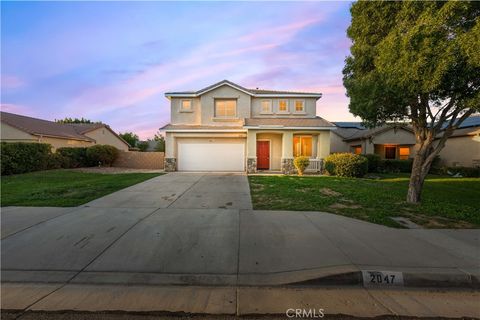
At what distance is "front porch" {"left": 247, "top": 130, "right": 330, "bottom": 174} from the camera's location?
15.8 meters

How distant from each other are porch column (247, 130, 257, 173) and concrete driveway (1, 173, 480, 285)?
941 cm

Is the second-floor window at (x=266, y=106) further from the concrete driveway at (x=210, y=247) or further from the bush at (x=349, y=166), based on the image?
the concrete driveway at (x=210, y=247)

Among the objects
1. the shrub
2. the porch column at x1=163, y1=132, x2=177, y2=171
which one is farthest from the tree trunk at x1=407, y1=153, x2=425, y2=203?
the shrub

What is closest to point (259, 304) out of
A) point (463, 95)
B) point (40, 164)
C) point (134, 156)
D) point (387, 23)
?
point (463, 95)

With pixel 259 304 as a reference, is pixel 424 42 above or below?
above

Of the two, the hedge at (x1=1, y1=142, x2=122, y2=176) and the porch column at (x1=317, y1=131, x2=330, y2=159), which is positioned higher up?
the porch column at (x1=317, y1=131, x2=330, y2=159)

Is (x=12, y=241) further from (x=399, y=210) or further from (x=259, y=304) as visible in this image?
(x=399, y=210)

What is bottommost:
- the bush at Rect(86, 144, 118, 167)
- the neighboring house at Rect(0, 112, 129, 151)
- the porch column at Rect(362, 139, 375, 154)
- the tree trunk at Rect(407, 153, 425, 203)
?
the tree trunk at Rect(407, 153, 425, 203)

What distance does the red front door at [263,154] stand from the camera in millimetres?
17125

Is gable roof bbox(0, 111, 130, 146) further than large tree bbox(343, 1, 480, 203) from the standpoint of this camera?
Yes

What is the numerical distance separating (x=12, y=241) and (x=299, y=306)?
17.6ft

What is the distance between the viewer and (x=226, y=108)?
17734mm

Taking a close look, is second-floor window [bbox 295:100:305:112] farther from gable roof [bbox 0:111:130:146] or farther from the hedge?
gable roof [bbox 0:111:130:146]

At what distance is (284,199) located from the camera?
7.70 meters
